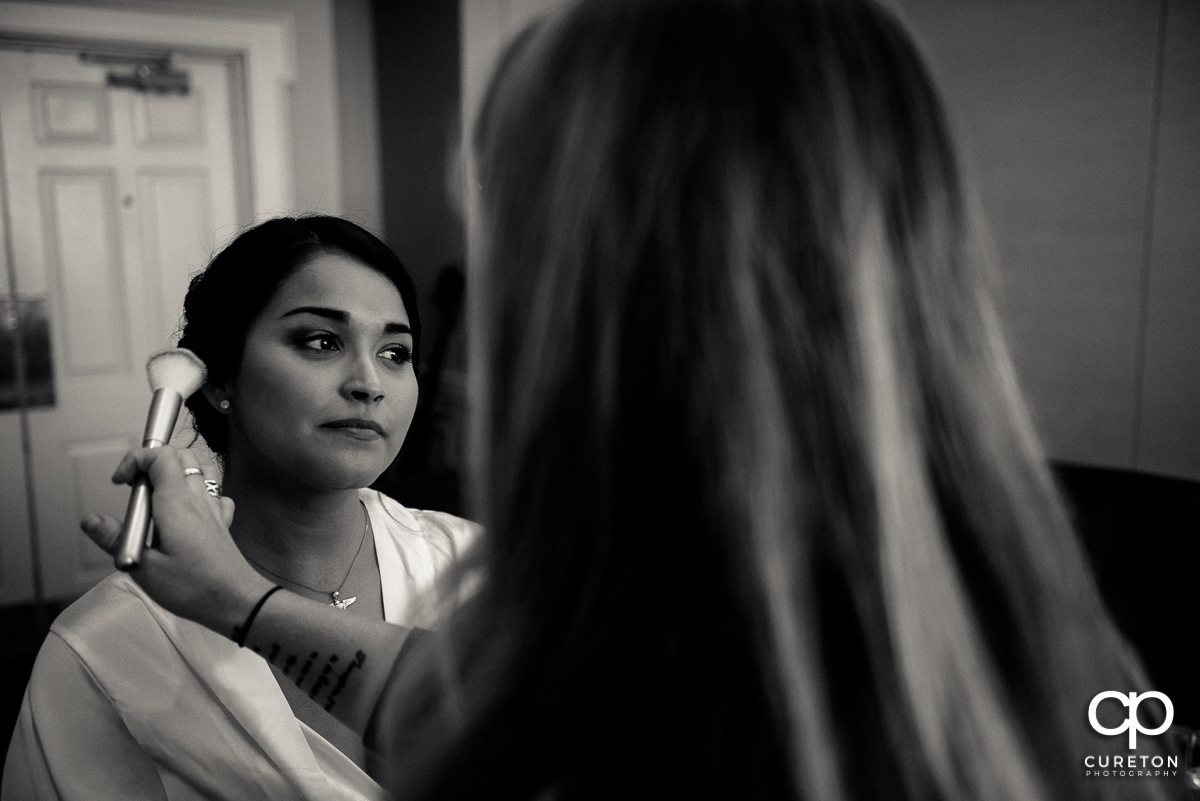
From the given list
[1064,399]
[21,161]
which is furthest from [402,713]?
[21,161]

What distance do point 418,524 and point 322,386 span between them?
1.24 feet

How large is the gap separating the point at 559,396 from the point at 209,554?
368 millimetres

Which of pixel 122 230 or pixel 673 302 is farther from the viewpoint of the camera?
pixel 122 230

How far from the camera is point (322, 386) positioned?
115 cm

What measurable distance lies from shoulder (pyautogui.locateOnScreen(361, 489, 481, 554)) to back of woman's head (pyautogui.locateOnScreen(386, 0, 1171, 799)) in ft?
2.96

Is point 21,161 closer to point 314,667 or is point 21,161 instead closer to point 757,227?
point 314,667

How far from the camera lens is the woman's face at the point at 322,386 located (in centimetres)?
114

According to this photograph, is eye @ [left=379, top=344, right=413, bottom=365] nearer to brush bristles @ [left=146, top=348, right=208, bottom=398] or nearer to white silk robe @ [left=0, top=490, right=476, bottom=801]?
brush bristles @ [left=146, top=348, right=208, bottom=398]

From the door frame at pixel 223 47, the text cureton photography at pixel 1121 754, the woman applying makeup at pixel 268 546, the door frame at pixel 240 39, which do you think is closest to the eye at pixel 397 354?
the woman applying makeup at pixel 268 546

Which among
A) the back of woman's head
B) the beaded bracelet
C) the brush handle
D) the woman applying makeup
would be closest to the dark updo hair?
the woman applying makeup

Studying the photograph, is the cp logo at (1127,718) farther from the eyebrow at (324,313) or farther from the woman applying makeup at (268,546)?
the eyebrow at (324,313)

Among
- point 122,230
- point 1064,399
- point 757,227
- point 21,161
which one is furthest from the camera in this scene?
point 122,230

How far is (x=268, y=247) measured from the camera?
1218mm

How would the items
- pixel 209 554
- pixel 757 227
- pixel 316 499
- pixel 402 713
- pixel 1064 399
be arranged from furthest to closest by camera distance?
pixel 1064 399 → pixel 316 499 → pixel 209 554 → pixel 402 713 → pixel 757 227
